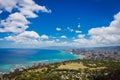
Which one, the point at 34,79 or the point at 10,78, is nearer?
the point at 34,79

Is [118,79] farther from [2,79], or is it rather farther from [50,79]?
[2,79]

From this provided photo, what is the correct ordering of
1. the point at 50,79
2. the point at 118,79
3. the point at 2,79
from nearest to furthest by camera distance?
1. the point at 118,79
2. the point at 50,79
3. the point at 2,79

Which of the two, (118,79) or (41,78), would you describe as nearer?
(118,79)

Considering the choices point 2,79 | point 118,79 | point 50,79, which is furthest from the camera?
point 2,79

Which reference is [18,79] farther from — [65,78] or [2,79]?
[65,78]

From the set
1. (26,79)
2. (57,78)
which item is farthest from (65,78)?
(26,79)

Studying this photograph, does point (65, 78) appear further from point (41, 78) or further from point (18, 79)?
point (18, 79)

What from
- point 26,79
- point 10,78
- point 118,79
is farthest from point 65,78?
point 118,79

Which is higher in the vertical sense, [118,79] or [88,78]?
[118,79]

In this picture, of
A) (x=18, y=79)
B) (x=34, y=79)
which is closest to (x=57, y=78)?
(x=34, y=79)
